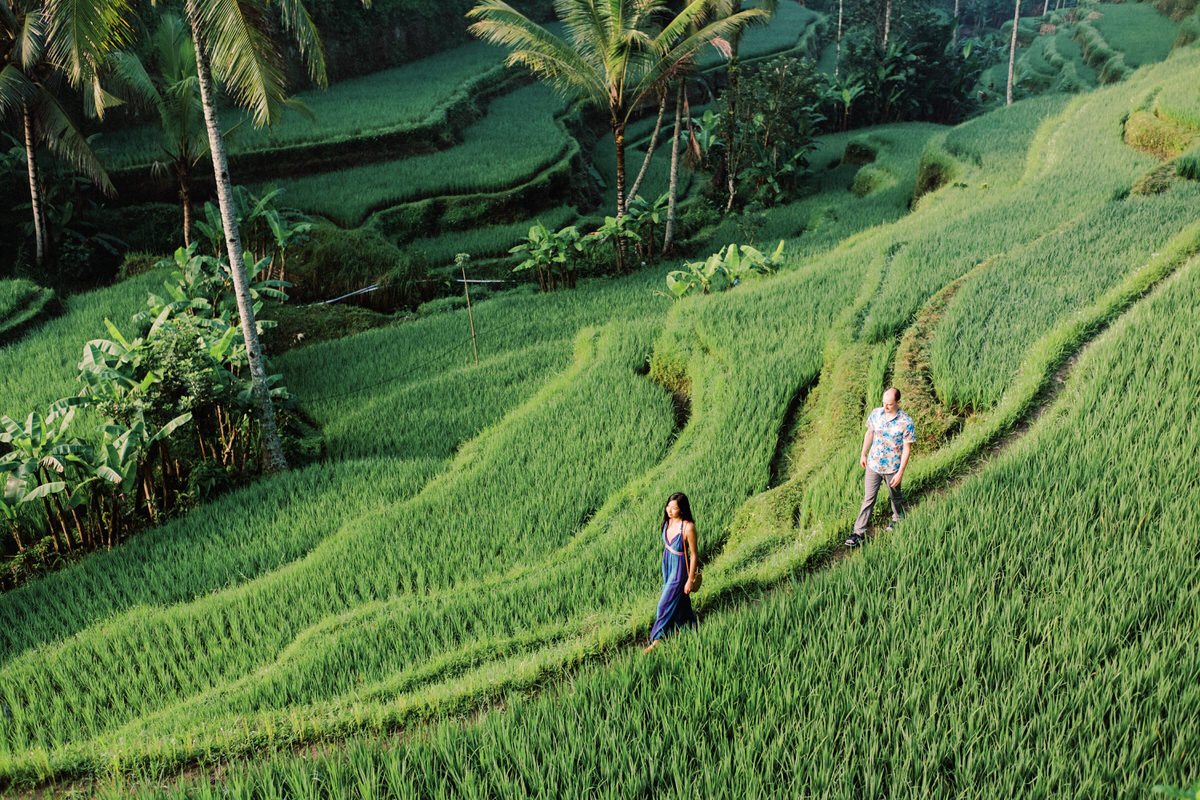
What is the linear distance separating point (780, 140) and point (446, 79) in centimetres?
1104

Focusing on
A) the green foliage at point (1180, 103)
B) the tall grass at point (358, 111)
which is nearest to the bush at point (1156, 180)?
the green foliage at point (1180, 103)

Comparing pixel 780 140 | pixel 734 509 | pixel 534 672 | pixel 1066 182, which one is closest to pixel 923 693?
pixel 534 672

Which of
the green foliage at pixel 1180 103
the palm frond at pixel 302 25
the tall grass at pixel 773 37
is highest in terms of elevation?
the tall grass at pixel 773 37

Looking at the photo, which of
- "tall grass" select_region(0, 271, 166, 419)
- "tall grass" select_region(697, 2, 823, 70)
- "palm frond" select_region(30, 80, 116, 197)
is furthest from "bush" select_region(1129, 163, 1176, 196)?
"tall grass" select_region(697, 2, 823, 70)

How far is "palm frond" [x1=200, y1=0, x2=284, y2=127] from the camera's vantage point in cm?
546

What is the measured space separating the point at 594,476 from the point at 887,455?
Result: 8.27ft

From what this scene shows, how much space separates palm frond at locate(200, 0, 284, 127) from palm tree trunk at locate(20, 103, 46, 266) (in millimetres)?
6326

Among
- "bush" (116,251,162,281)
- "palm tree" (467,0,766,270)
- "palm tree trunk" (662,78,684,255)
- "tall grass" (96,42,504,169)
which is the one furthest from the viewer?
"tall grass" (96,42,504,169)

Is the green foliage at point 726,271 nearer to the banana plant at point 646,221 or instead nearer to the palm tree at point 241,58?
the banana plant at point 646,221

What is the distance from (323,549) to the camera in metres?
5.34

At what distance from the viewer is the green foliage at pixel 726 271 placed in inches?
382

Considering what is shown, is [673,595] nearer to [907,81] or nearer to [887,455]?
[887,455]

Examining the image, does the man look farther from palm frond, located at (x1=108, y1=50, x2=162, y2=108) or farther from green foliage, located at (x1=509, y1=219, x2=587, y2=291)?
palm frond, located at (x1=108, y1=50, x2=162, y2=108)

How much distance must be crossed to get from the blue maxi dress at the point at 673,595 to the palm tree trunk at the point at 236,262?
475 cm
